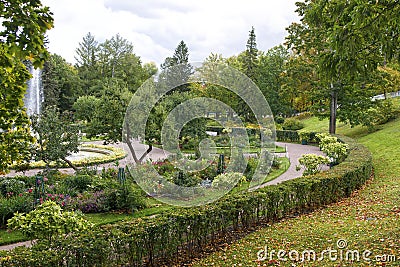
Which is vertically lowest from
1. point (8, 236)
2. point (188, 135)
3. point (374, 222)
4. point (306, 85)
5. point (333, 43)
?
point (8, 236)

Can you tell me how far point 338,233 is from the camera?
6.54 metres

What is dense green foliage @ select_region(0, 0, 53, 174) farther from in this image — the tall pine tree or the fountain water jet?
the tall pine tree

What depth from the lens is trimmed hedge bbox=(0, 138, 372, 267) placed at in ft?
15.9

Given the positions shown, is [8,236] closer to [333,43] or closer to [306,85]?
[333,43]

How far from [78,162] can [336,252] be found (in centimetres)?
1415

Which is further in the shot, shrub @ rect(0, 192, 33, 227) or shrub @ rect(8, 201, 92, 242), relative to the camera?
shrub @ rect(0, 192, 33, 227)

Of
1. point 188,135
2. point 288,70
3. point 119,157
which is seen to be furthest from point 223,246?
point 288,70

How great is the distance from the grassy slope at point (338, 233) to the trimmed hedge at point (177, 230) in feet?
1.17

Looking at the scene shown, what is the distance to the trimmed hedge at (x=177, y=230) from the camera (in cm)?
486

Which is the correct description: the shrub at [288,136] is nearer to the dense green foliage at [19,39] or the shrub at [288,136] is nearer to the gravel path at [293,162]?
the gravel path at [293,162]

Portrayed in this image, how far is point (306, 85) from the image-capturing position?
26.2 m

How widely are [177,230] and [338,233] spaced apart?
9.80 ft

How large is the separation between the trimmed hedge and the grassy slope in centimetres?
36

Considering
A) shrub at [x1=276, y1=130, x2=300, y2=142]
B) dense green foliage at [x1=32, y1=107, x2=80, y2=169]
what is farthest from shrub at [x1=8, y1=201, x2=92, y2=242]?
shrub at [x1=276, y1=130, x2=300, y2=142]
